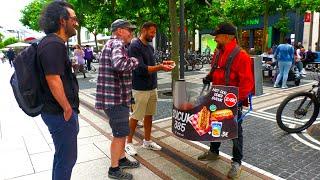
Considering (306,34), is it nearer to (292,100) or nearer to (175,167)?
(292,100)

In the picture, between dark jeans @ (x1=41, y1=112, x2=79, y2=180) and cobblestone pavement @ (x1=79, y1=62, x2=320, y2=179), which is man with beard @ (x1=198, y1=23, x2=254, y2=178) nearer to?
cobblestone pavement @ (x1=79, y1=62, x2=320, y2=179)

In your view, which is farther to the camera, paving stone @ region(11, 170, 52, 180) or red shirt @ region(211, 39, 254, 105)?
paving stone @ region(11, 170, 52, 180)

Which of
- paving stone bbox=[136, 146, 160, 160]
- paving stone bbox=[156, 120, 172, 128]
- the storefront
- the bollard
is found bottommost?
paving stone bbox=[136, 146, 160, 160]

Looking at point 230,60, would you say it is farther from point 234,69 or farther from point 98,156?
point 98,156

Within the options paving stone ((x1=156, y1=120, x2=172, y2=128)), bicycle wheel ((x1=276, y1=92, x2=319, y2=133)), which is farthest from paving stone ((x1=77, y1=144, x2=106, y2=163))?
bicycle wheel ((x1=276, y1=92, x2=319, y2=133))

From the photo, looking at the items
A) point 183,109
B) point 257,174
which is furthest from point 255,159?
point 183,109

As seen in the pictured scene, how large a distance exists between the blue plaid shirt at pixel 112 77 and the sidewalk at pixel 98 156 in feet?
3.37

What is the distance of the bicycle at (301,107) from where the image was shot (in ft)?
17.9

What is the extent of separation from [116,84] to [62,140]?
1.13m

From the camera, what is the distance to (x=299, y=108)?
564 cm

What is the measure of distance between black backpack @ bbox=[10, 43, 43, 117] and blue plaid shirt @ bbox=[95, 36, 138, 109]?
106 centimetres

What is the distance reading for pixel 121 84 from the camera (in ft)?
12.5

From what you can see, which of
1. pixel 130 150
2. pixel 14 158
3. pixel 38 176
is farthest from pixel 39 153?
pixel 130 150

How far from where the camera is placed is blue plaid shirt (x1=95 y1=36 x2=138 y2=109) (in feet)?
12.0
